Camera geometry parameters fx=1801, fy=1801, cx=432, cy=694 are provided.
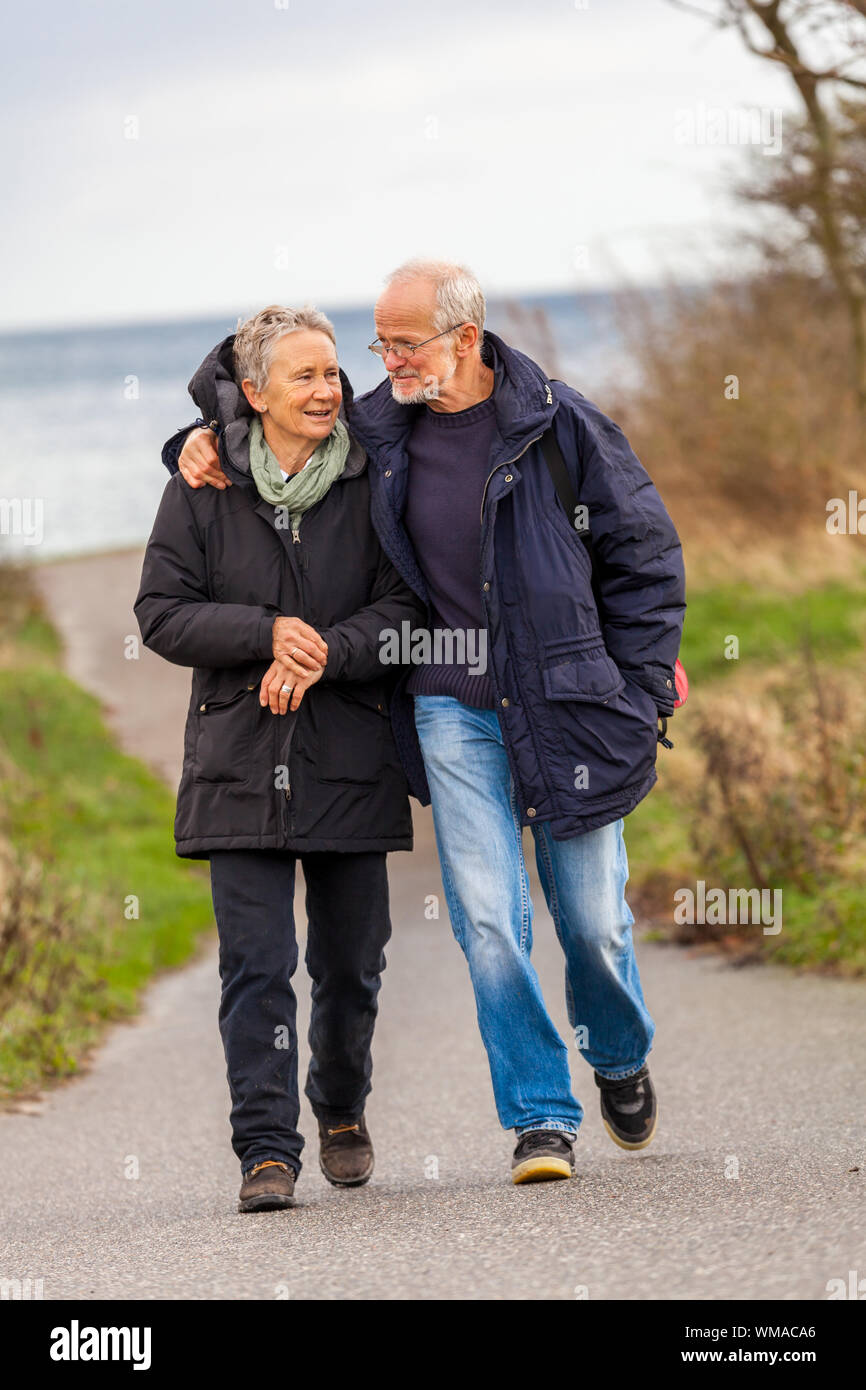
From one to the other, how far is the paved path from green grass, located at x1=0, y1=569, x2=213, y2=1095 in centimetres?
22

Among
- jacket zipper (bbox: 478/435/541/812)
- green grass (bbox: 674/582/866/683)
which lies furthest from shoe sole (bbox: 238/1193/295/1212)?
green grass (bbox: 674/582/866/683)

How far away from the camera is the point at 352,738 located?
4.55m

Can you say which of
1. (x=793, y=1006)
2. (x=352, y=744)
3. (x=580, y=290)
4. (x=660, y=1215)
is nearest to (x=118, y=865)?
(x=793, y=1006)

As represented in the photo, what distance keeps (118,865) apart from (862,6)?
6.85m

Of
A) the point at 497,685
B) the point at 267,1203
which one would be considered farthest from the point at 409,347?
the point at 267,1203

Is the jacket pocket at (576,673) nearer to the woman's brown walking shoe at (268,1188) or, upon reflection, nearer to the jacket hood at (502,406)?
the jacket hood at (502,406)

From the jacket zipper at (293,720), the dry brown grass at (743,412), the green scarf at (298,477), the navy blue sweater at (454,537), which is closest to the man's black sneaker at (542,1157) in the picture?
the jacket zipper at (293,720)

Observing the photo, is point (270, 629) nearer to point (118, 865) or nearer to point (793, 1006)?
point (793, 1006)

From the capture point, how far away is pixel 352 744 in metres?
4.55

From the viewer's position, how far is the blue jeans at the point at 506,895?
447 centimetres

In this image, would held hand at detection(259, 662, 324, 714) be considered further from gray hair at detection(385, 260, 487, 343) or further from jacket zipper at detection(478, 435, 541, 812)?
gray hair at detection(385, 260, 487, 343)

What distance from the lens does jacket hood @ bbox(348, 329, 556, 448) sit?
171 inches

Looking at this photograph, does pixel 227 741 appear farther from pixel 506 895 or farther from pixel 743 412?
pixel 743 412

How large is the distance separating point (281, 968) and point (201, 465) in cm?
128
